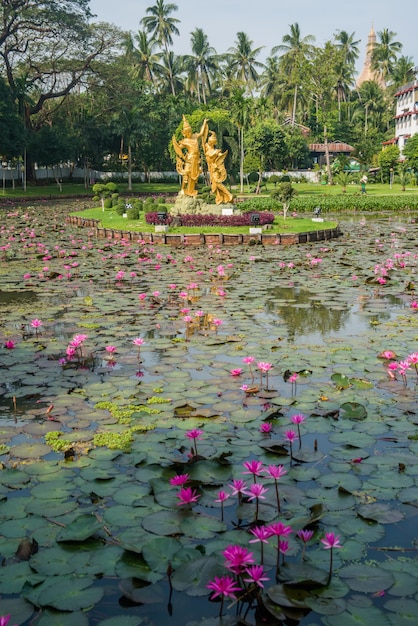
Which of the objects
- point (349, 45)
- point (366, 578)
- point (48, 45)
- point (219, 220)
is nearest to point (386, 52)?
point (349, 45)

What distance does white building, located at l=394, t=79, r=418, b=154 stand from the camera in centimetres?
5734

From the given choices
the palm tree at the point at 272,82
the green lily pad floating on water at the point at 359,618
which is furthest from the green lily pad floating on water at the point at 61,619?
the palm tree at the point at 272,82

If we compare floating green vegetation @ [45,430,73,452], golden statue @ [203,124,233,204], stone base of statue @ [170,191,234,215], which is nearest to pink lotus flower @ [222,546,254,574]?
floating green vegetation @ [45,430,73,452]

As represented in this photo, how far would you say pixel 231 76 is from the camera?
61438 millimetres

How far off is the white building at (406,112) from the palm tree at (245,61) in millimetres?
14145

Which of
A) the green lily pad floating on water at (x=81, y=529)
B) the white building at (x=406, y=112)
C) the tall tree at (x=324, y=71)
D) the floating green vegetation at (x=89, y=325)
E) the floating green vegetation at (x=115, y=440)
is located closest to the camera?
the green lily pad floating on water at (x=81, y=529)

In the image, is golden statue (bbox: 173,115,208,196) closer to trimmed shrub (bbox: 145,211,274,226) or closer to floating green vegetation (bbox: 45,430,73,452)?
trimmed shrub (bbox: 145,211,274,226)

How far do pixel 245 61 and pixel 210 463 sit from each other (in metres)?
61.9

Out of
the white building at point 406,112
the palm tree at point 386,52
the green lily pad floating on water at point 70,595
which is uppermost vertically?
the palm tree at point 386,52

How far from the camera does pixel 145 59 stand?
57.1 meters

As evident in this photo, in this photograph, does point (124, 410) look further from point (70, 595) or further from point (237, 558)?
point (237, 558)

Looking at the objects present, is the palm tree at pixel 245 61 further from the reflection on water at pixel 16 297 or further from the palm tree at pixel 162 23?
the reflection on water at pixel 16 297

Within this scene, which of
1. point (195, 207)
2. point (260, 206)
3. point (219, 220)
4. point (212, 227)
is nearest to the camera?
point (212, 227)

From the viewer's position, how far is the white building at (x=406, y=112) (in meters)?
57.3
